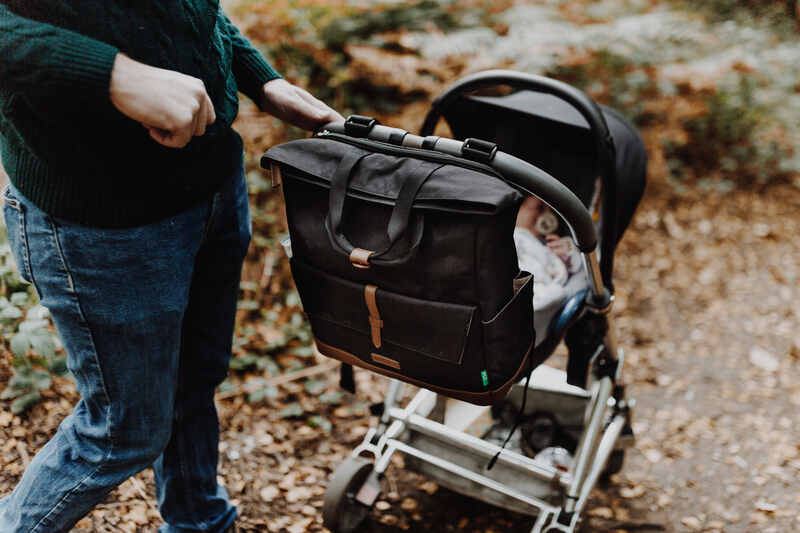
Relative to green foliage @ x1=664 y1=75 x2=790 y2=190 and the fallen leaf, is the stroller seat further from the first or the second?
green foliage @ x1=664 y1=75 x2=790 y2=190

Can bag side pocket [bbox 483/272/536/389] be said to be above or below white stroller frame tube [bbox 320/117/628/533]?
above

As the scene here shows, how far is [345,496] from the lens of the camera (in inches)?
96.0

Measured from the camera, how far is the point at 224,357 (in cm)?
201

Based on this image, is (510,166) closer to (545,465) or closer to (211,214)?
(211,214)

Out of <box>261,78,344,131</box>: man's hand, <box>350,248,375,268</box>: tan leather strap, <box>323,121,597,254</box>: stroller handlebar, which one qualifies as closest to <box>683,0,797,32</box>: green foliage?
<box>323,121,597,254</box>: stroller handlebar

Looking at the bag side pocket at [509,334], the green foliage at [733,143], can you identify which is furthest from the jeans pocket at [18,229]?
the green foliage at [733,143]

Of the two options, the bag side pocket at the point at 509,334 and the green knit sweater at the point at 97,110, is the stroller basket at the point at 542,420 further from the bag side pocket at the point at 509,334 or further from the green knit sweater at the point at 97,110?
the green knit sweater at the point at 97,110

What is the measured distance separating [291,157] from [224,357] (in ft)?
2.15

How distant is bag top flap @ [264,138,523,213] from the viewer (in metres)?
1.51

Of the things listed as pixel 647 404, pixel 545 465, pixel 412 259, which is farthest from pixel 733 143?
pixel 412 259

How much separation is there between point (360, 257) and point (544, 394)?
1.58 metres

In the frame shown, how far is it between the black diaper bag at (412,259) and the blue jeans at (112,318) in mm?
233

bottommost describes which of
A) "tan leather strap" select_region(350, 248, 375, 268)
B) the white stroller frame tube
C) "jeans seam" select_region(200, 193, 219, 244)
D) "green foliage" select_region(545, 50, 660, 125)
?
the white stroller frame tube

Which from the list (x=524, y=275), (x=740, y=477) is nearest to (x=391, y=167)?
(x=524, y=275)
